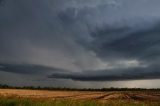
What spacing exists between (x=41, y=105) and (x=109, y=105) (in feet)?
10.2

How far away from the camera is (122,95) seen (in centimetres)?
2397

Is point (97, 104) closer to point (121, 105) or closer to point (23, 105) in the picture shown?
point (121, 105)

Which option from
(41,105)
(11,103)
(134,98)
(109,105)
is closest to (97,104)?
(109,105)

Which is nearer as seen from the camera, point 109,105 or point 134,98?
point 109,105

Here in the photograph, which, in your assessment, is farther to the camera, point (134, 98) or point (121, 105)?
point (134, 98)

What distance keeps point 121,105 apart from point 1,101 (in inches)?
219

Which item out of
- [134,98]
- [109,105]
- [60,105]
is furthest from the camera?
[134,98]

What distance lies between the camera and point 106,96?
78.5ft

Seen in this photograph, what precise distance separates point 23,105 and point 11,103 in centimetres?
91

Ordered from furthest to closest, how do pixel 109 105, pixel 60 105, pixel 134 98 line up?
1. pixel 134 98
2. pixel 109 105
3. pixel 60 105

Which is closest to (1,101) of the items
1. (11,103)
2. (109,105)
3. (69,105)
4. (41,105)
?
(11,103)

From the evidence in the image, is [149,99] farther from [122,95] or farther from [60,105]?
[60,105]

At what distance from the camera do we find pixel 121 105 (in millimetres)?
17250

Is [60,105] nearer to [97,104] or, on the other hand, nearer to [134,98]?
[97,104]
